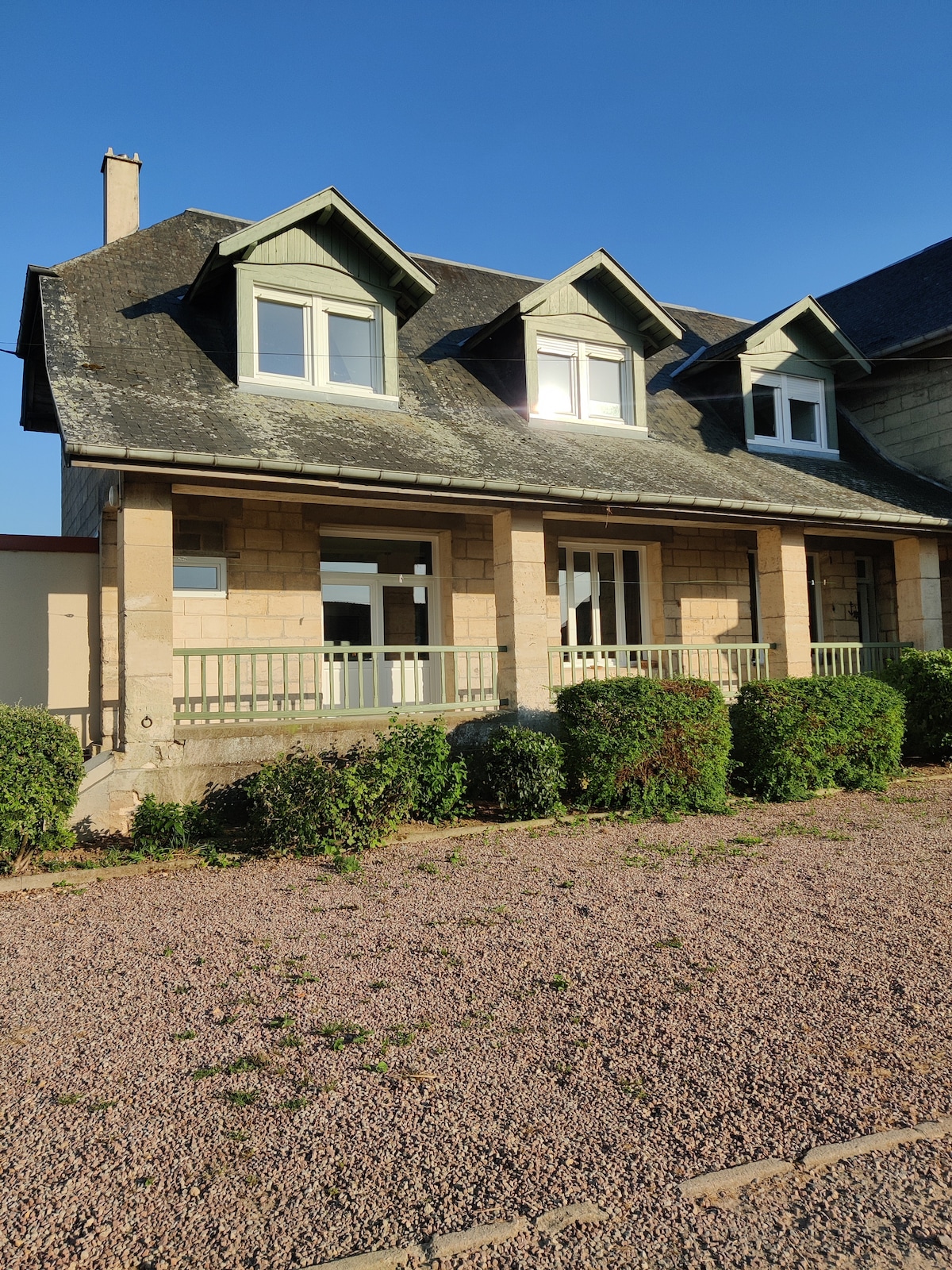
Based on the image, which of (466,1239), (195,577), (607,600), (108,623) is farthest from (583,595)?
(466,1239)

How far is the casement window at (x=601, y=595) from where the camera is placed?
45.9 ft

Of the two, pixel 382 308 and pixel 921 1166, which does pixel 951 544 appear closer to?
pixel 382 308

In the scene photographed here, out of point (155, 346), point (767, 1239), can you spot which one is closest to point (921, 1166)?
point (767, 1239)

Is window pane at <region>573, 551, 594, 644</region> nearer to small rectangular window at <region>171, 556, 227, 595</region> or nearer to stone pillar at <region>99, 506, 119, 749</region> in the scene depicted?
small rectangular window at <region>171, 556, 227, 595</region>

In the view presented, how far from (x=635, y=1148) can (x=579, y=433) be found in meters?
11.1

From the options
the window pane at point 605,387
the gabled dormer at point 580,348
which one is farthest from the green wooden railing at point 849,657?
the window pane at point 605,387

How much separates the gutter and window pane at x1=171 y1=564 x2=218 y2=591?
2511mm

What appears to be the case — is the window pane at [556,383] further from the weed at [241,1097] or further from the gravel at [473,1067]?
the weed at [241,1097]

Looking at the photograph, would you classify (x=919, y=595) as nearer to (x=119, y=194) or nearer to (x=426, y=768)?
(x=426, y=768)

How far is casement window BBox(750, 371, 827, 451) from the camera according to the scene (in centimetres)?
1497

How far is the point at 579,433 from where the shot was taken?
13047mm

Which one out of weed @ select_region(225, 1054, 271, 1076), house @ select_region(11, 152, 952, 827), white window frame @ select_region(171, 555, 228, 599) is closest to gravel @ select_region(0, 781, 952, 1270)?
weed @ select_region(225, 1054, 271, 1076)

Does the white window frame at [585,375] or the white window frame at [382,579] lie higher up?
the white window frame at [585,375]

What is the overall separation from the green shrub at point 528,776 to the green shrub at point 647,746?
1.14 ft
